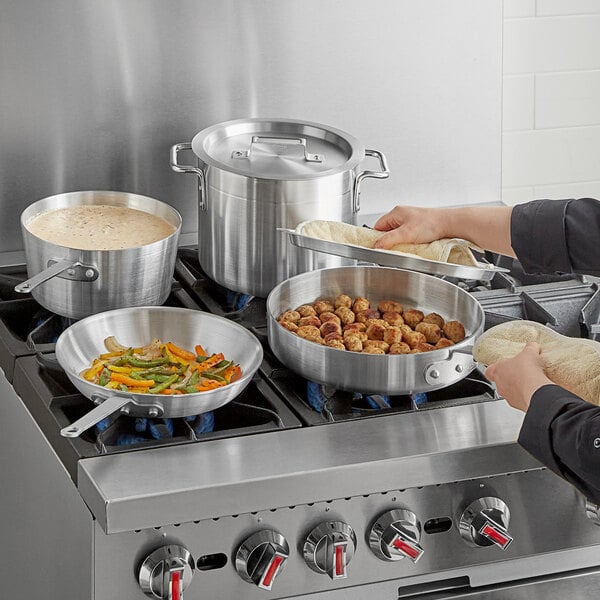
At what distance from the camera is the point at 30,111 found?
1929mm

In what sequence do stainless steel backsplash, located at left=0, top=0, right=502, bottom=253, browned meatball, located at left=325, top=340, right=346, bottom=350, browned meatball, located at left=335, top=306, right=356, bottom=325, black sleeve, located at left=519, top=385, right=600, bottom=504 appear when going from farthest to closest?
stainless steel backsplash, located at left=0, top=0, right=502, bottom=253 < browned meatball, located at left=335, top=306, right=356, bottom=325 < browned meatball, located at left=325, top=340, right=346, bottom=350 < black sleeve, located at left=519, top=385, right=600, bottom=504

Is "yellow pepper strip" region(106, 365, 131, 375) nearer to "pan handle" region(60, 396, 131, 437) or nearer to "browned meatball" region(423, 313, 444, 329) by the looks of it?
"pan handle" region(60, 396, 131, 437)

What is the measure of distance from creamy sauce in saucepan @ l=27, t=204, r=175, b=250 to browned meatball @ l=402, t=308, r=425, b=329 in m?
0.39

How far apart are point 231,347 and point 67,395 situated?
0.23 meters

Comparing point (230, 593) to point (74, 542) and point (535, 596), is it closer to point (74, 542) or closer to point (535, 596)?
point (74, 542)

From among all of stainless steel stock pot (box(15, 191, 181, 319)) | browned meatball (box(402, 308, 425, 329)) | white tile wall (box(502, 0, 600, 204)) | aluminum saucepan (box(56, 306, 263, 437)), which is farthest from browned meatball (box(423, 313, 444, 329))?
white tile wall (box(502, 0, 600, 204))

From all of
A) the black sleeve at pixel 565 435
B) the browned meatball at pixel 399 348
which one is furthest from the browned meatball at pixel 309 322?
the black sleeve at pixel 565 435

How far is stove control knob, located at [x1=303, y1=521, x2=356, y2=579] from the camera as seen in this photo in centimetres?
141

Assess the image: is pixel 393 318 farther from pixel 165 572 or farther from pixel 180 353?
pixel 165 572

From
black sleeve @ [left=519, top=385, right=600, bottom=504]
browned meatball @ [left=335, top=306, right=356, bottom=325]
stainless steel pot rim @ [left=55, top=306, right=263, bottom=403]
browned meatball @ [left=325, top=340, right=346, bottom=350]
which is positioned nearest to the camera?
black sleeve @ [left=519, top=385, right=600, bottom=504]

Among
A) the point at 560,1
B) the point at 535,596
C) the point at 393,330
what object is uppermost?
the point at 560,1

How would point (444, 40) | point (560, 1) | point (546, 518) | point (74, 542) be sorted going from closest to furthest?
point (74, 542) → point (546, 518) → point (444, 40) → point (560, 1)

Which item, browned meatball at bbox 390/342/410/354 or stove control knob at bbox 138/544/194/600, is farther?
browned meatball at bbox 390/342/410/354

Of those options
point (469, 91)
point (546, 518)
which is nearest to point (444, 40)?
point (469, 91)
